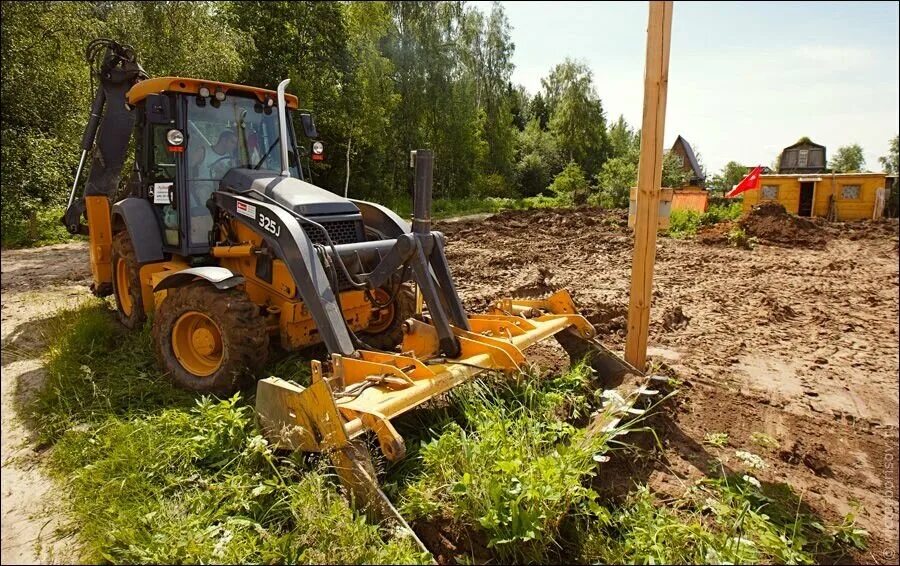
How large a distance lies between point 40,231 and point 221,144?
38.4 ft

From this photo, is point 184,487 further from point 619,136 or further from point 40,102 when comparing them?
point 619,136

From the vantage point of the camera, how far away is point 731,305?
27.0 ft

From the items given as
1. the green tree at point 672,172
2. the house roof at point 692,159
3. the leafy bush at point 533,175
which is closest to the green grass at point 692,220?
the green tree at point 672,172

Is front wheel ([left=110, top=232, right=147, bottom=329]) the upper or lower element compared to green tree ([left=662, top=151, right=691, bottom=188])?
lower

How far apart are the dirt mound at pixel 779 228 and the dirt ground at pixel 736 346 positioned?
259 millimetres

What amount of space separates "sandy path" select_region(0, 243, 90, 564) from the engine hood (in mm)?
1877

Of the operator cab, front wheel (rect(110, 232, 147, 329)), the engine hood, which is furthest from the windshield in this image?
front wheel (rect(110, 232, 147, 329))

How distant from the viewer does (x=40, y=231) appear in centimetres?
1411

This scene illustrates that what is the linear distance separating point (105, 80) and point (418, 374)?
5.57m

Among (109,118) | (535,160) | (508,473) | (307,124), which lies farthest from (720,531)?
(535,160)

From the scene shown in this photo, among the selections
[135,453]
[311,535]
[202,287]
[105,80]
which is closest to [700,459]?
[311,535]

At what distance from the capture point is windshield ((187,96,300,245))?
532 centimetres

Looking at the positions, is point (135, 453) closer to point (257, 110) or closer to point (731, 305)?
point (257, 110)

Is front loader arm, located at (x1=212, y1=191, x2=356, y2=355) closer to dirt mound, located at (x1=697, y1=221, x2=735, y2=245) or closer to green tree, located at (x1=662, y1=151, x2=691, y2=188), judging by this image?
dirt mound, located at (x1=697, y1=221, x2=735, y2=245)
